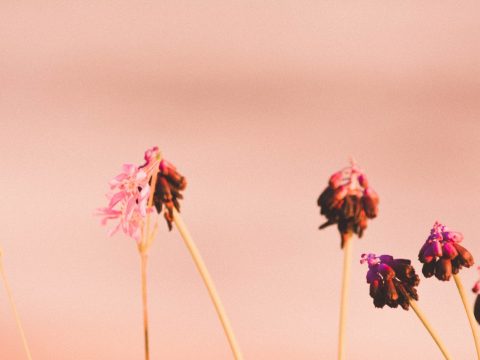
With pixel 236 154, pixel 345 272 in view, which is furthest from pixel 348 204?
pixel 236 154

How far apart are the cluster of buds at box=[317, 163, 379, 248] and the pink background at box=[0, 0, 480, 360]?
92 centimetres

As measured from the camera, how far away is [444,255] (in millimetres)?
277

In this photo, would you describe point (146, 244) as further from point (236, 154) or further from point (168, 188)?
point (236, 154)

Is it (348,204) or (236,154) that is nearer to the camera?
(348,204)

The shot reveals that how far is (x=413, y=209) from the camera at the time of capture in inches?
47.0

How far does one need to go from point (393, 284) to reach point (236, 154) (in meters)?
1.01

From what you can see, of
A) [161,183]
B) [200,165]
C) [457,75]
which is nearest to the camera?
[161,183]

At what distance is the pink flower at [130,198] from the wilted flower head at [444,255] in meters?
0.11

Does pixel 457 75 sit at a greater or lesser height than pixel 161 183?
greater

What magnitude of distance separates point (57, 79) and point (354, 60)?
550 mm

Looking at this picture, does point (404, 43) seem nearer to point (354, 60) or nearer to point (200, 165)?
point (354, 60)

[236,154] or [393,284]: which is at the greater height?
[236,154]

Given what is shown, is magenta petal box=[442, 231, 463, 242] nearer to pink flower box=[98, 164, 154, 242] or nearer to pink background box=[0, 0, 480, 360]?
pink flower box=[98, 164, 154, 242]

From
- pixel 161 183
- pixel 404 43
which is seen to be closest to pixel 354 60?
pixel 404 43
